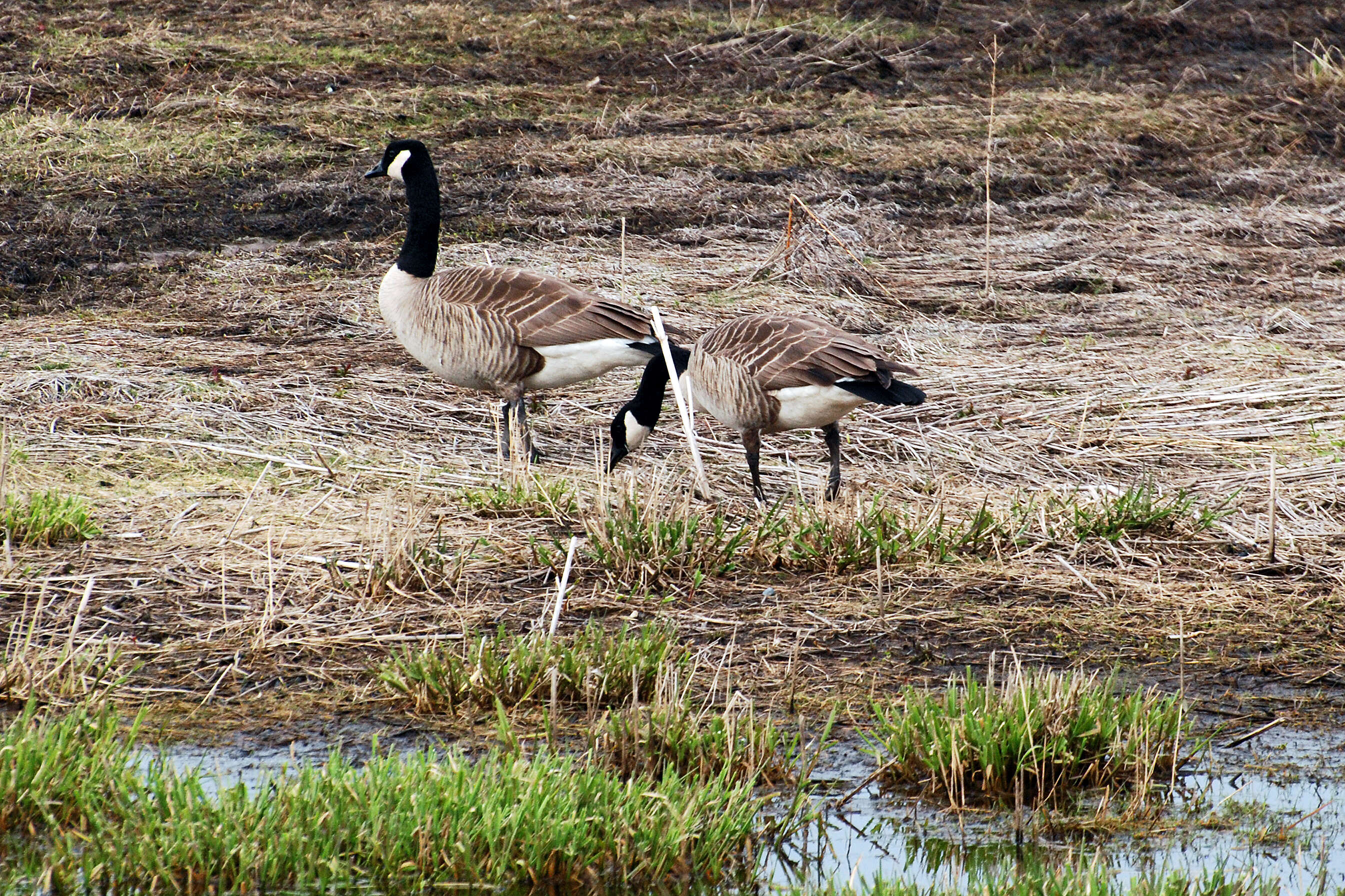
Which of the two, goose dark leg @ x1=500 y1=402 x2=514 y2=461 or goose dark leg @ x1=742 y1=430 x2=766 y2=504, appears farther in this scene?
goose dark leg @ x1=500 y1=402 x2=514 y2=461

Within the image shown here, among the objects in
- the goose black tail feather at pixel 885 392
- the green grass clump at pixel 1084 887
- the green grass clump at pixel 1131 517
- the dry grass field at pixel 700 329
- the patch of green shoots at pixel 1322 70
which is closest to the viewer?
the green grass clump at pixel 1084 887

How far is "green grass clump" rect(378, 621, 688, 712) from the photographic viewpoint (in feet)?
15.4

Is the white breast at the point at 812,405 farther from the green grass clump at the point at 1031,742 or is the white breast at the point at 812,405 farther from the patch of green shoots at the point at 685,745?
the patch of green shoots at the point at 685,745

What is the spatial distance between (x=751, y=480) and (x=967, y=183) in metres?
7.16

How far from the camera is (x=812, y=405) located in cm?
675

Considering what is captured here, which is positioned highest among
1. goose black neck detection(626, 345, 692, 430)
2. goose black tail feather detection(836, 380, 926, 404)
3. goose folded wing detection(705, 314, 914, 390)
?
goose folded wing detection(705, 314, 914, 390)

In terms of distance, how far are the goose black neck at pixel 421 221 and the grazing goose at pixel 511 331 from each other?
4.4 inches

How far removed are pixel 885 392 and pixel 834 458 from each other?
0.85 m

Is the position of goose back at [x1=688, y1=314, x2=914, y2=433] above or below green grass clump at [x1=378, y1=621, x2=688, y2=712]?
above

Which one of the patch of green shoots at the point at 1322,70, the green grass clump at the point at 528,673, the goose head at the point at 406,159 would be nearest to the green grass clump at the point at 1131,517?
the green grass clump at the point at 528,673

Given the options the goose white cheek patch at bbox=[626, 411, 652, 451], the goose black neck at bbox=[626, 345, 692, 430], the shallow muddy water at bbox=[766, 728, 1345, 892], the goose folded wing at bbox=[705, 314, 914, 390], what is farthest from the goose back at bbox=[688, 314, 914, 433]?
the shallow muddy water at bbox=[766, 728, 1345, 892]

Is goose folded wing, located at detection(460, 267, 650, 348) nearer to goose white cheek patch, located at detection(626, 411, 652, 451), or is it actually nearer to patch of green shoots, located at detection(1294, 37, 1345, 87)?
goose white cheek patch, located at detection(626, 411, 652, 451)

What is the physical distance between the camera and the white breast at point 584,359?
766 cm

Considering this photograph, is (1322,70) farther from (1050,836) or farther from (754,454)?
(1050,836)
